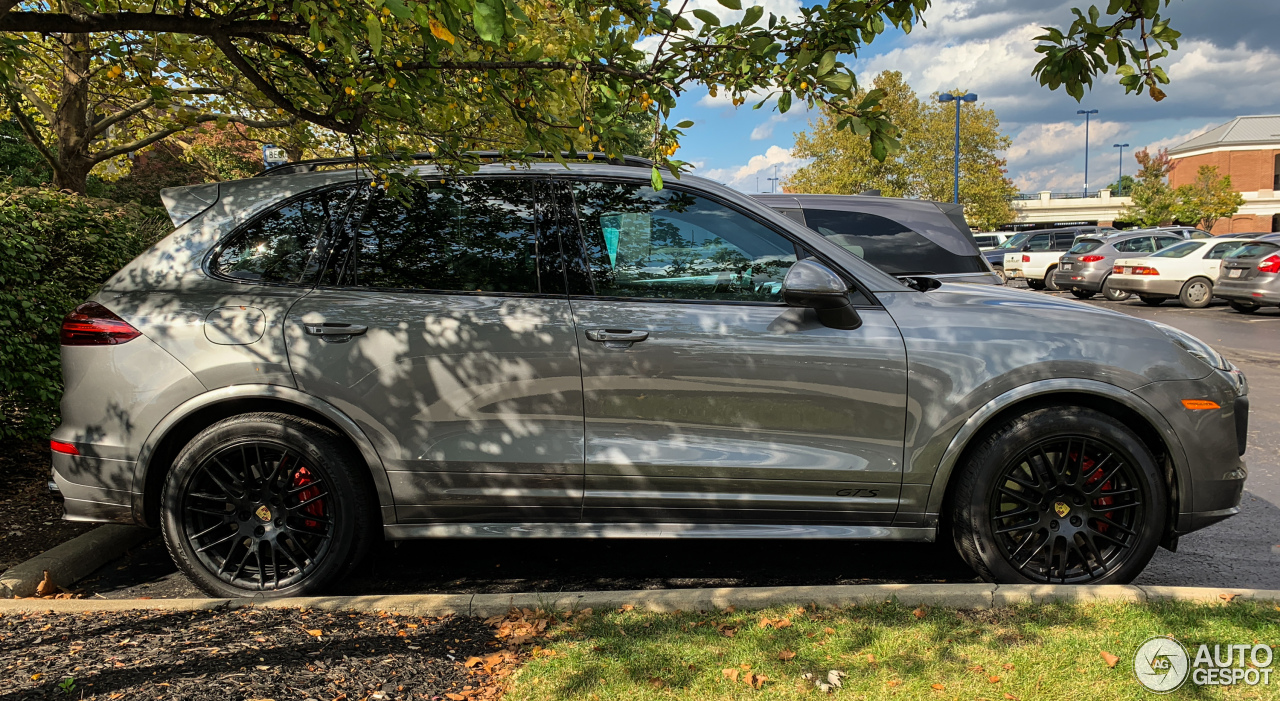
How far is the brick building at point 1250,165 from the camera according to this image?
74812mm

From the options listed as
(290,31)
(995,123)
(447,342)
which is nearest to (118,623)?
(447,342)

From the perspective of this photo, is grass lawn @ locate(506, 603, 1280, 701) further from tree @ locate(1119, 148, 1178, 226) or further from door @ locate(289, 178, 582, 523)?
tree @ locate(1119, 148, 1178, 226)

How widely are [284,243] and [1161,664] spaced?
382 cm

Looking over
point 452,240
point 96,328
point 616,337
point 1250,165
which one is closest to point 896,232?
point 616,337

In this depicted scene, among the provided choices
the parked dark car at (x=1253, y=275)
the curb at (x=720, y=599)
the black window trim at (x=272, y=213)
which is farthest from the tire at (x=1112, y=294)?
the black window trim at (x=272, y=213)

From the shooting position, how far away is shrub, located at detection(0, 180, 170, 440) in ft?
15.7

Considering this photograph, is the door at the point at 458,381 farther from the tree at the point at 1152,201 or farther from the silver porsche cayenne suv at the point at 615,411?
the tree at the point at 1152,201

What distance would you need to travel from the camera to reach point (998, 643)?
3.01 m

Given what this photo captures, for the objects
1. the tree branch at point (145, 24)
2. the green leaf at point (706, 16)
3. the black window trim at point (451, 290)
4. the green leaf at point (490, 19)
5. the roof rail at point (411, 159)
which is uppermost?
the tree branch at point (145, 24)

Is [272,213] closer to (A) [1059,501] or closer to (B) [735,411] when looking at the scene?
(B) [735,411]

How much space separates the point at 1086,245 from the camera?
22.4m

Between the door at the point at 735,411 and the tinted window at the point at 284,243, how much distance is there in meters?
1.18

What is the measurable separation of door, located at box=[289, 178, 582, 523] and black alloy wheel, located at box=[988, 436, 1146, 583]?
6.11 ft

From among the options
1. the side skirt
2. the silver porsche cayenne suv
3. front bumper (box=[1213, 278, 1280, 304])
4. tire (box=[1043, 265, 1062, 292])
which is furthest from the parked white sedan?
the side skirt
